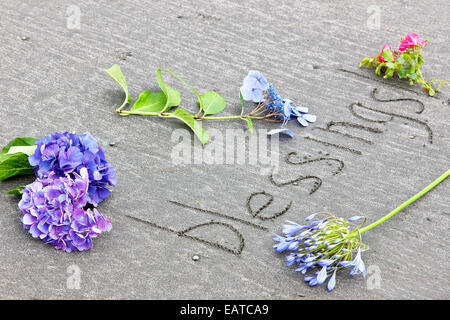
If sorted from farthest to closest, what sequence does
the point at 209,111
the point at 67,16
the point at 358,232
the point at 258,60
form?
the point at 67,16 < the point at 258,60 < the point at 209,111 < the point at 358,232

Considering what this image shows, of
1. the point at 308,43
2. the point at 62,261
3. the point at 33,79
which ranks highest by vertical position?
the point at 308,43

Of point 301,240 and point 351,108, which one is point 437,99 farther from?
point 301,240

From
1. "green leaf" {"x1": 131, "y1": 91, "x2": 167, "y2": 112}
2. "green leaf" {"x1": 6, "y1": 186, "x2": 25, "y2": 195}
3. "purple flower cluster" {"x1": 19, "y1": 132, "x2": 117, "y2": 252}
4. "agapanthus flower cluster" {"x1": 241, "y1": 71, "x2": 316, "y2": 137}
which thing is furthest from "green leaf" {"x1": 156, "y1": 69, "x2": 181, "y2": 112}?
"green leaf" {"x1": 6, "y1": 186, "x2": 25, "y2": 195}

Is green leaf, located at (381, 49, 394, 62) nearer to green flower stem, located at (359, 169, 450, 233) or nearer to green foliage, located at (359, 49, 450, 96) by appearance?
green foliage, located at (359, 49, 450, 96)

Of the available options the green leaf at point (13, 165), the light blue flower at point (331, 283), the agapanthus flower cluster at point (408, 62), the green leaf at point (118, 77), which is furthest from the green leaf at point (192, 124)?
the agapanthus flower cluster at point (408, 62)

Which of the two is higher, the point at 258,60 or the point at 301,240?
the point at 258,60

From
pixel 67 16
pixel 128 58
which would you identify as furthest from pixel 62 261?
pixel 67 16

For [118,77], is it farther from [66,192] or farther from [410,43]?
[410,43]

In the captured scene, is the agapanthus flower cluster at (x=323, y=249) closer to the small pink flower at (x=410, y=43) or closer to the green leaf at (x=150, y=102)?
the green leaf at (x=150, y=102)
